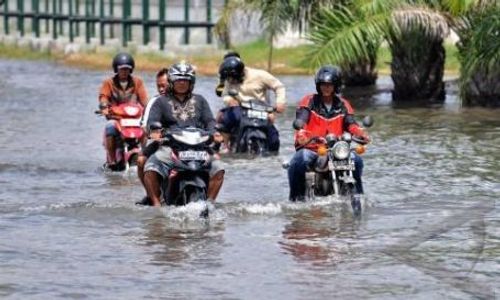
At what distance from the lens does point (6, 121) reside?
2461 centimetres

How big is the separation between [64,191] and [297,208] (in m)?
2.94

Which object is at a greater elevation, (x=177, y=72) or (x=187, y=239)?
(x=177, y=72)

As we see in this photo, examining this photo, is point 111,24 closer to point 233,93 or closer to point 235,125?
point 235,125

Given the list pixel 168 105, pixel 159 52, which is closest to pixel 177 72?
pixel 168 105

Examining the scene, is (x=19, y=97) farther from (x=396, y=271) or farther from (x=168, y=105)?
(x=396, y=271)

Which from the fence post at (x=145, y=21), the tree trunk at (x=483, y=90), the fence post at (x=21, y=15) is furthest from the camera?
the fence post at (x=21, y=15)

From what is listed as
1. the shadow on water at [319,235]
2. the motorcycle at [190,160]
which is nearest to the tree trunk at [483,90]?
the shadow on water at [319,235]

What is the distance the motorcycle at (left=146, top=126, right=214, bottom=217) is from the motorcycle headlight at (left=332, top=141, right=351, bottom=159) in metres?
1.11

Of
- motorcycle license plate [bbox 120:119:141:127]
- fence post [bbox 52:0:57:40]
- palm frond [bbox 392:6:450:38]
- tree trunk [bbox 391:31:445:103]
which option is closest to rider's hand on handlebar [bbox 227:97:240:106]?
motorcycle license plate [bbox 120:119:141:127]

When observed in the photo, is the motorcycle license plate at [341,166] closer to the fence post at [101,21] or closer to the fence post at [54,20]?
the fence post at [101,21]

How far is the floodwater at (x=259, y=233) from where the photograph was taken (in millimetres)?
9992

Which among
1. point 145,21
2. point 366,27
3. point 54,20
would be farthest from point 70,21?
point 366,27

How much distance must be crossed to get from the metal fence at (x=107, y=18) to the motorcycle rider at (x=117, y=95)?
2532 cm

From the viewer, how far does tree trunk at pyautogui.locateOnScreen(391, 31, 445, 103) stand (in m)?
27.0
